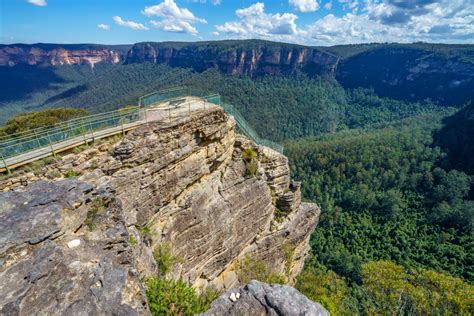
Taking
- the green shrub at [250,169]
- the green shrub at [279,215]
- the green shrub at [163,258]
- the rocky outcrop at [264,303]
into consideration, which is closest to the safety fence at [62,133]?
the green shrub at [163,258]

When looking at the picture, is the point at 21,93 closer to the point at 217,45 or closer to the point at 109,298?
the point at 217,45

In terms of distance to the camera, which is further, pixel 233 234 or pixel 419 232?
pixel 419 232

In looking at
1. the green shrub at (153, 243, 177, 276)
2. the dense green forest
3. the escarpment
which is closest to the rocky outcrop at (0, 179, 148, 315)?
the escarpment

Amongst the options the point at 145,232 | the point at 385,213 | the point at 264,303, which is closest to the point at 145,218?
the point at 145,232

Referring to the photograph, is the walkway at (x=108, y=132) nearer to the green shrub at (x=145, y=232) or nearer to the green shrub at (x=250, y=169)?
the green shrub at (x=145, y=232)

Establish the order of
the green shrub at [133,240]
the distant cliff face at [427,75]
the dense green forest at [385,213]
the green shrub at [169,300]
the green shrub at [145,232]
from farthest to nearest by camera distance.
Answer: the distant cliff face at [427,75], the dense green forest at [385,213], the green shrub at [145,232], the green shrub at [133,240], the green shrub at [169,300]

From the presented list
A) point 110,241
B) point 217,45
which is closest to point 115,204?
point 110,241

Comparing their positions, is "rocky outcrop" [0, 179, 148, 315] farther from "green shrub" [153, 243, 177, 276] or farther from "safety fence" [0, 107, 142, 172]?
"green shrub" [153, 243, 177, 276]
